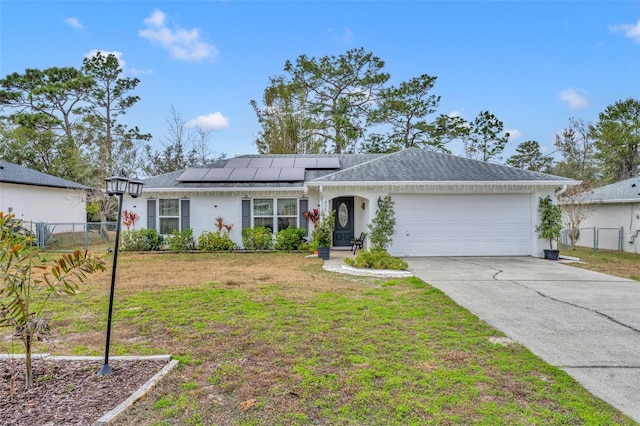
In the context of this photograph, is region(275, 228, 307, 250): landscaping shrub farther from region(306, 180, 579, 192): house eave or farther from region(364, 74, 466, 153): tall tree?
region(364, 74, 466, 153): tall tree

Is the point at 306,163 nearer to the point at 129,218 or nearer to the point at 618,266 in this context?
the point at 129,218

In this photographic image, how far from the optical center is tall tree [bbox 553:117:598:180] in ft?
97.0

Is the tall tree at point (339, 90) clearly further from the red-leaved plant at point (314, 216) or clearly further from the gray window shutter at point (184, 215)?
the gray window shutter at point (184, 215)

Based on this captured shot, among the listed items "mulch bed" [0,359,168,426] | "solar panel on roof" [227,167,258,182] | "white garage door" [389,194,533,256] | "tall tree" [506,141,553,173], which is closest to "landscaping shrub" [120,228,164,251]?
"solar panel on roof" [227,167,258,182]

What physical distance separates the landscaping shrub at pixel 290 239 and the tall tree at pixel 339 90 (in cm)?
1273

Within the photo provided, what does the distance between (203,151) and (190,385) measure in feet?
80.5

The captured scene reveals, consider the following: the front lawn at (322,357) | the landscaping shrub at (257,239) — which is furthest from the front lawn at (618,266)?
the landscaping shrub at (257,239)

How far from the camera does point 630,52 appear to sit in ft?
54.7

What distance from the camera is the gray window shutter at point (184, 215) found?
47.6ft

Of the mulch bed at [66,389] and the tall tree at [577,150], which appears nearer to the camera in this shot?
the mulch bed at [66,389]

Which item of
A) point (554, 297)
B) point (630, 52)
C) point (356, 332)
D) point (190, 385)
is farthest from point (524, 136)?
point (190, 385)

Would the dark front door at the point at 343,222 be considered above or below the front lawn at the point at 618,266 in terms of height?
above

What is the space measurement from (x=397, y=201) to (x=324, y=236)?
2842mm

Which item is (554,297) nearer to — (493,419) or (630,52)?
(493,419)
